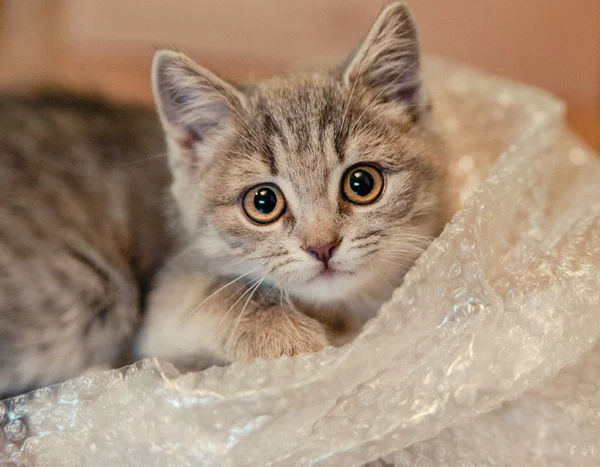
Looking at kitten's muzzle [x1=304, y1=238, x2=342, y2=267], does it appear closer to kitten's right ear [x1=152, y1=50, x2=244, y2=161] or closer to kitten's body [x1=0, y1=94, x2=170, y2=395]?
kitten's right ear [x1=152, y1=50, x2=244, y2=161]

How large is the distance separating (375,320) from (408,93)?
20.6 inches

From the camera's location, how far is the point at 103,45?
8.28 ft

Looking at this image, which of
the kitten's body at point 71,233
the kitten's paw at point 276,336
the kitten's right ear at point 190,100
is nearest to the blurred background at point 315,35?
the kitten's body at point 71,233

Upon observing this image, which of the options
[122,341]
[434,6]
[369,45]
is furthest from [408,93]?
[434,6]

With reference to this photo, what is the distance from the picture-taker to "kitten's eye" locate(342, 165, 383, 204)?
1.02m

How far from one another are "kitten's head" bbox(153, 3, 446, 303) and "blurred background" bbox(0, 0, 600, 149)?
4.13ft

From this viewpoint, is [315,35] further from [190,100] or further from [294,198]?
[294,198]

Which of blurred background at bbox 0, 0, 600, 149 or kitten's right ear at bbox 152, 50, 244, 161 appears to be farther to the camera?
blurred background at bbox 0, 0, 600, 149

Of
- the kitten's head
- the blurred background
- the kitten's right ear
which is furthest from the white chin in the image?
the blurred background

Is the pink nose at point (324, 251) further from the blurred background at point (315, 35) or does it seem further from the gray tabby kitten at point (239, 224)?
the blurred background at point (315, 35)

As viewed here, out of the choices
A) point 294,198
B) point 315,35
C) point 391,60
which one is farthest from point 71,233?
point 315,35

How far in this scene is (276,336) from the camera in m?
1.01

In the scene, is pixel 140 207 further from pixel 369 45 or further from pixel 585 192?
pixel 585 192

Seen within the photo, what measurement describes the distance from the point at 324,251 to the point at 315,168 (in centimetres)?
16
